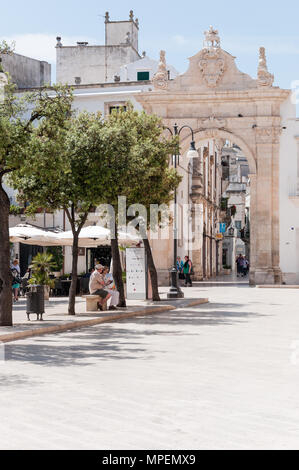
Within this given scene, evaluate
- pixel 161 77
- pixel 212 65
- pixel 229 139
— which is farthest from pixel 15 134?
pixel 212 65

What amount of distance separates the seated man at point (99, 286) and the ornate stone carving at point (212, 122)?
20.5 metres

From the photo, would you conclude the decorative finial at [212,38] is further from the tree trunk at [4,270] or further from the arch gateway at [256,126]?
the tree trunk at [4,270]

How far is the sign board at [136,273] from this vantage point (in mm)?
26641

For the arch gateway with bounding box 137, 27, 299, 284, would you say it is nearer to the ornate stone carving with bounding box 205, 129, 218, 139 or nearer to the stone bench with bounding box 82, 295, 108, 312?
the ornate stone carving with bounding box 205, 129, 218, 139

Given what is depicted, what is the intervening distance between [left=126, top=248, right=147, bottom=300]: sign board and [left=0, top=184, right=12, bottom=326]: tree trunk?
9.93 m

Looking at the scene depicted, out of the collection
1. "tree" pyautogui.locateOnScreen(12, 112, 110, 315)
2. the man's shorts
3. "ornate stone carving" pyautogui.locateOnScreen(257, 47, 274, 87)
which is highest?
"ornate stone carving" pyautogui.locateOnScreen(257, 47, 274, 87)

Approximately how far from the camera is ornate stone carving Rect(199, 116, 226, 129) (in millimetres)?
41469

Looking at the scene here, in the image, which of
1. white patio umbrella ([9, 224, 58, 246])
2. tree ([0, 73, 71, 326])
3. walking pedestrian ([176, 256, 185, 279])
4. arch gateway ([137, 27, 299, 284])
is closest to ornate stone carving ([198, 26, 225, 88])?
arch gateway ([137, 27, 299, 284])

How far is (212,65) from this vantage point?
4141cm

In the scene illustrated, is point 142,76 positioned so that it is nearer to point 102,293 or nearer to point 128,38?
point 128,38

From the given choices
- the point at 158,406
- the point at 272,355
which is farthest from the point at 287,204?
the point at 158,406

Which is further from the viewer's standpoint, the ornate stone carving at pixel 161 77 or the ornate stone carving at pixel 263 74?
the ornate stone carving at pixel 161 77

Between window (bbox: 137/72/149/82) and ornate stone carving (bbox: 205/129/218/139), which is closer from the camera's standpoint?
ornate stone carving (bbox: 205/129/218/139)

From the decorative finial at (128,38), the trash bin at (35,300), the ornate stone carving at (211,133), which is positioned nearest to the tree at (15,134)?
the trash bin at (35,300)
